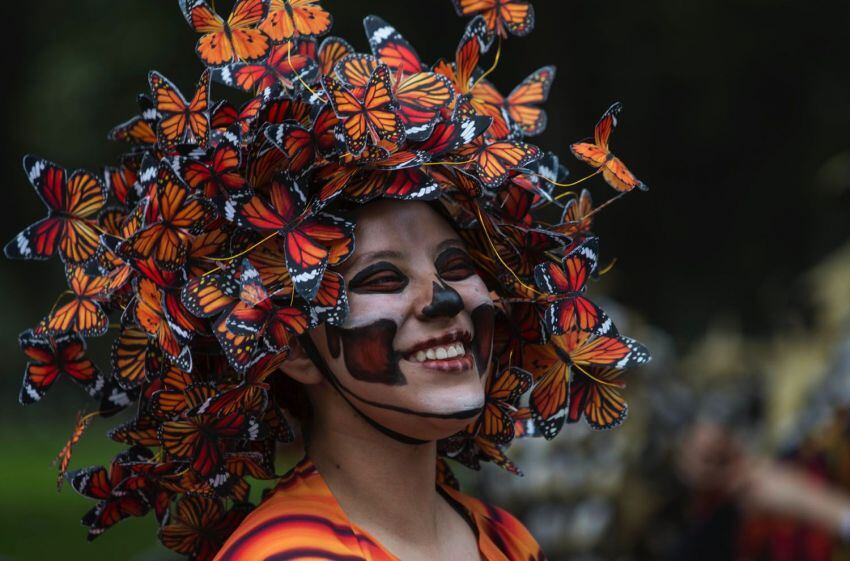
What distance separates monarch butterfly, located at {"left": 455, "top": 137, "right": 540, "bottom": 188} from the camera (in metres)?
2.75

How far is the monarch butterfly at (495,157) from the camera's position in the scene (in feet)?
9.03

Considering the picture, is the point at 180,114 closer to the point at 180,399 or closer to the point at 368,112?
the point at 368,112

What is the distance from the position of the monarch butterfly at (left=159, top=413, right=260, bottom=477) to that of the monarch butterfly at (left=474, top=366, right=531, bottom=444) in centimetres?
55

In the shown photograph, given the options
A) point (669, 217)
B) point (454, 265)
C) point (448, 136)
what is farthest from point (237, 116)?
point (669, 217)

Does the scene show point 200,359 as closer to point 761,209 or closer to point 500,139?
point 500,139

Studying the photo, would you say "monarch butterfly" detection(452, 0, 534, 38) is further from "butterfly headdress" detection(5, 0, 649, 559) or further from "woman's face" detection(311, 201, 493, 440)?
"woman's face" detection(311, 201, 493, 440)

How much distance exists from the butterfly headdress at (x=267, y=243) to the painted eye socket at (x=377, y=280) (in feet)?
0.17

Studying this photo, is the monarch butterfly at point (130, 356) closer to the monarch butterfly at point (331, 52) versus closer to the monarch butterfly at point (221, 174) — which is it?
the monarch butterfly at point (221, 174)

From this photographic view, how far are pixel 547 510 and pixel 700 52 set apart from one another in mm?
5659

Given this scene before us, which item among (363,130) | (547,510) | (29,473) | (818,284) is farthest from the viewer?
(29,473)

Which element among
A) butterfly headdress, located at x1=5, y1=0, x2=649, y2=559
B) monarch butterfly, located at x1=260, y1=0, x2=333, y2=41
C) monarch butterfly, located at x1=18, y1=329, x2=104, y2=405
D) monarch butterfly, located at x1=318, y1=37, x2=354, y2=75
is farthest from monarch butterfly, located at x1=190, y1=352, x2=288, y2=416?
monarch butterfly, located at x1=318, y1=37, x2=354, y2=75

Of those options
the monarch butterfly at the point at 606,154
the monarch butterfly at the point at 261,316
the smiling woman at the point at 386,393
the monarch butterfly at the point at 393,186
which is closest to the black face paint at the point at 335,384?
the smiling woman at the point at 386,393

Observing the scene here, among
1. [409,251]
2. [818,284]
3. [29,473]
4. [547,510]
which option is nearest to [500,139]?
[409,251]

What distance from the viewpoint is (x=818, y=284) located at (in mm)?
6605
